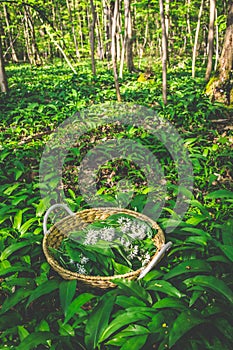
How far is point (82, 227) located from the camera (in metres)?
2.42

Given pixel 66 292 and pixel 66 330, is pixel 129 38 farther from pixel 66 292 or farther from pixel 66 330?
pixel 66 330

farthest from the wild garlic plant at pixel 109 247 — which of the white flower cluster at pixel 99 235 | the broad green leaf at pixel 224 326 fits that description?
the broad green leaf at pixel 224 326

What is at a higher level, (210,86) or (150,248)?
(210,86)

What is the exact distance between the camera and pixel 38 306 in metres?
1.83

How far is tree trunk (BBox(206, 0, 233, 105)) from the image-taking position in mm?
5137

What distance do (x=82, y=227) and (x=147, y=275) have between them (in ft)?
2.65

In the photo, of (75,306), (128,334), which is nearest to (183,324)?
(128,334)

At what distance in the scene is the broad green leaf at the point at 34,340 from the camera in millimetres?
1369

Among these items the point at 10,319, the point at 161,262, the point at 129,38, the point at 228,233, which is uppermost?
the point at 129,38

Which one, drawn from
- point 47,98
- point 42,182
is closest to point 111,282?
point 42,182

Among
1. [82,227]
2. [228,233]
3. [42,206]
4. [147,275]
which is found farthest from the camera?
[42,206]

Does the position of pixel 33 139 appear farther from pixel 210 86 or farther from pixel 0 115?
pixel 210 86

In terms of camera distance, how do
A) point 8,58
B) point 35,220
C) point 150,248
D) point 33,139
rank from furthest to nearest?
point 8,58 → point 33,139 → point 35,220 → point 150,248

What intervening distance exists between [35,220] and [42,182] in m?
0.79
